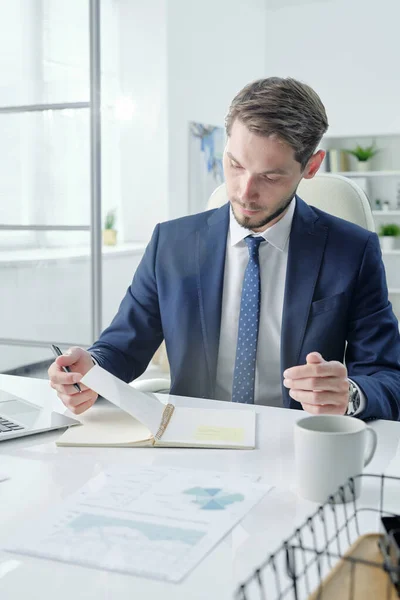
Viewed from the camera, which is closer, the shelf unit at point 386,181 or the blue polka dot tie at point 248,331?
the blue polka dot tie at point 248,331

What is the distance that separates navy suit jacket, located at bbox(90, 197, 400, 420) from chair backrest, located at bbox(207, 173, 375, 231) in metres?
A: 0.08

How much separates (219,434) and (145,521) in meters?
0.36

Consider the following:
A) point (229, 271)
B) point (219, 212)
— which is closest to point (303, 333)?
point (229, 271)

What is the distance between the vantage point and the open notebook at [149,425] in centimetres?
109

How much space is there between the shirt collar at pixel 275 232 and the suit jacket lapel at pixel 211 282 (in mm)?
27

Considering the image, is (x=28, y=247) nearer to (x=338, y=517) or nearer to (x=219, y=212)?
(x=219, y=212)

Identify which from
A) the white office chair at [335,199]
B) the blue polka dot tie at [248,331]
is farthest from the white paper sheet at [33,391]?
the blue polka dot tie at [248,331]

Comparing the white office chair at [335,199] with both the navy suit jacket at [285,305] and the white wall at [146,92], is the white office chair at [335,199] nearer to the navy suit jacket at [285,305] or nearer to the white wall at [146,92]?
the navy suit jacket at [285,305]

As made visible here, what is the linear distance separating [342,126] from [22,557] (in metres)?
6.54

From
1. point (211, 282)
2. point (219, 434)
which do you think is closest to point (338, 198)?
point (211, 282)

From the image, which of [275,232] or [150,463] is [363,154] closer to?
[275,232]

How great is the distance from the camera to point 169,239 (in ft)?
5.62

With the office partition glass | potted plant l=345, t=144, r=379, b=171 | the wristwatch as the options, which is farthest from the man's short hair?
potted plant l=345, t=144, r=379, b=171

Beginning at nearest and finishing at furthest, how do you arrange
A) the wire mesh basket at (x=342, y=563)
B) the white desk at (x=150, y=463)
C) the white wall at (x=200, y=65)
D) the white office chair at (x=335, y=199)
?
the wire mesh basket at (x=342, y=563) → the white desk at (x=150, y=463) → the white office chair at (x=335, y=199) → the white wall at (x=200, y=65)
